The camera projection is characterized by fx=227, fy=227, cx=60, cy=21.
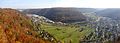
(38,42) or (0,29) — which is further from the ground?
(0,29)

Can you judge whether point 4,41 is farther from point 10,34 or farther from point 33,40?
point 33,40

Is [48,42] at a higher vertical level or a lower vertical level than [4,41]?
lower

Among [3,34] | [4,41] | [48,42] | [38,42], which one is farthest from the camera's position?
[48,42]

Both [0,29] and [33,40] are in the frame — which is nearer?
[0,29]

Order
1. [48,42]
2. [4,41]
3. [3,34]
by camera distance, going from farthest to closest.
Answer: [48,42] < [3,34] < [4,41]

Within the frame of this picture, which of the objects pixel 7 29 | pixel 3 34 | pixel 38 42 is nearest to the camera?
pixel 3 34

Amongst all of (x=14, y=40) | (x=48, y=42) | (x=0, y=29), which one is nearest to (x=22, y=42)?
(x=14, y=40)

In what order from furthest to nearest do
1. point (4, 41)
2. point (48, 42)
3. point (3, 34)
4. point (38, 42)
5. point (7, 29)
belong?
point (48, 42), point (38, 42), point (7, 29), point (3, 34), point (4, 41)

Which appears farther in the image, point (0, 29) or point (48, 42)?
point (48, 42)

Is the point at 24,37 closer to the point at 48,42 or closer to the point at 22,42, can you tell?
the point at 22,42
